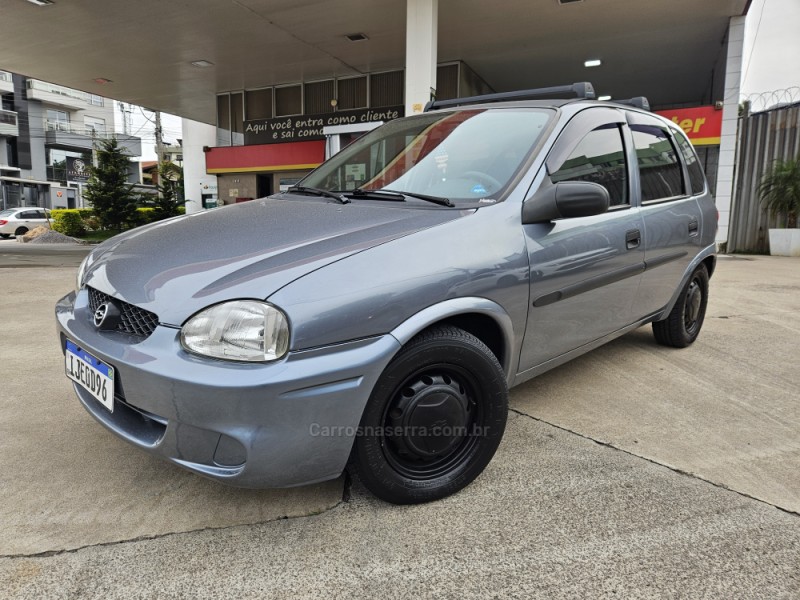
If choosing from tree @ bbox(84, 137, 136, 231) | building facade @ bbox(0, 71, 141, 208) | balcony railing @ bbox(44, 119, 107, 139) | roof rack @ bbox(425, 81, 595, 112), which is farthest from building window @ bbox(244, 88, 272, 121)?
balcony railing @ bbox(44, 119, 107, 139)

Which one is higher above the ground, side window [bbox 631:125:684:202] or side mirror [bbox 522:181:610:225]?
side window [bbox 631:125:684:202]

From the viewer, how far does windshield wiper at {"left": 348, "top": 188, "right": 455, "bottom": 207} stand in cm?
222

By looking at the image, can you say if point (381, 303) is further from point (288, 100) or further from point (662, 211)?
point (288, 100)

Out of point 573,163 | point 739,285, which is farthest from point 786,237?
point 573,163

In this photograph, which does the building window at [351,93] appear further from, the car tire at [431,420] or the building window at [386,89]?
the car tire at [431,420]

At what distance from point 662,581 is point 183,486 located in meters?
1.66

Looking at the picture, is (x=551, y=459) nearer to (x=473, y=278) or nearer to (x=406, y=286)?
(x=473, y=278)

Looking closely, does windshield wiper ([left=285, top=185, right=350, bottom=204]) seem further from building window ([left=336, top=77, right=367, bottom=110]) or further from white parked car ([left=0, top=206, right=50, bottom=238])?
white parked car ([left=0, top=206, right=50, bottom=238])

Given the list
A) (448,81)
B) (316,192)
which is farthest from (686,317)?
(448,81)

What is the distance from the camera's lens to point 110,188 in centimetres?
1962

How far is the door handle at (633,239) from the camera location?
9.00 feet

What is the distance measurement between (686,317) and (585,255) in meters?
1.81

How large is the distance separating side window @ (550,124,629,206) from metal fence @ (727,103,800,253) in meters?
10.4

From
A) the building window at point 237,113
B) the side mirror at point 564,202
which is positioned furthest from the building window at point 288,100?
the side mirror at point 564,202
